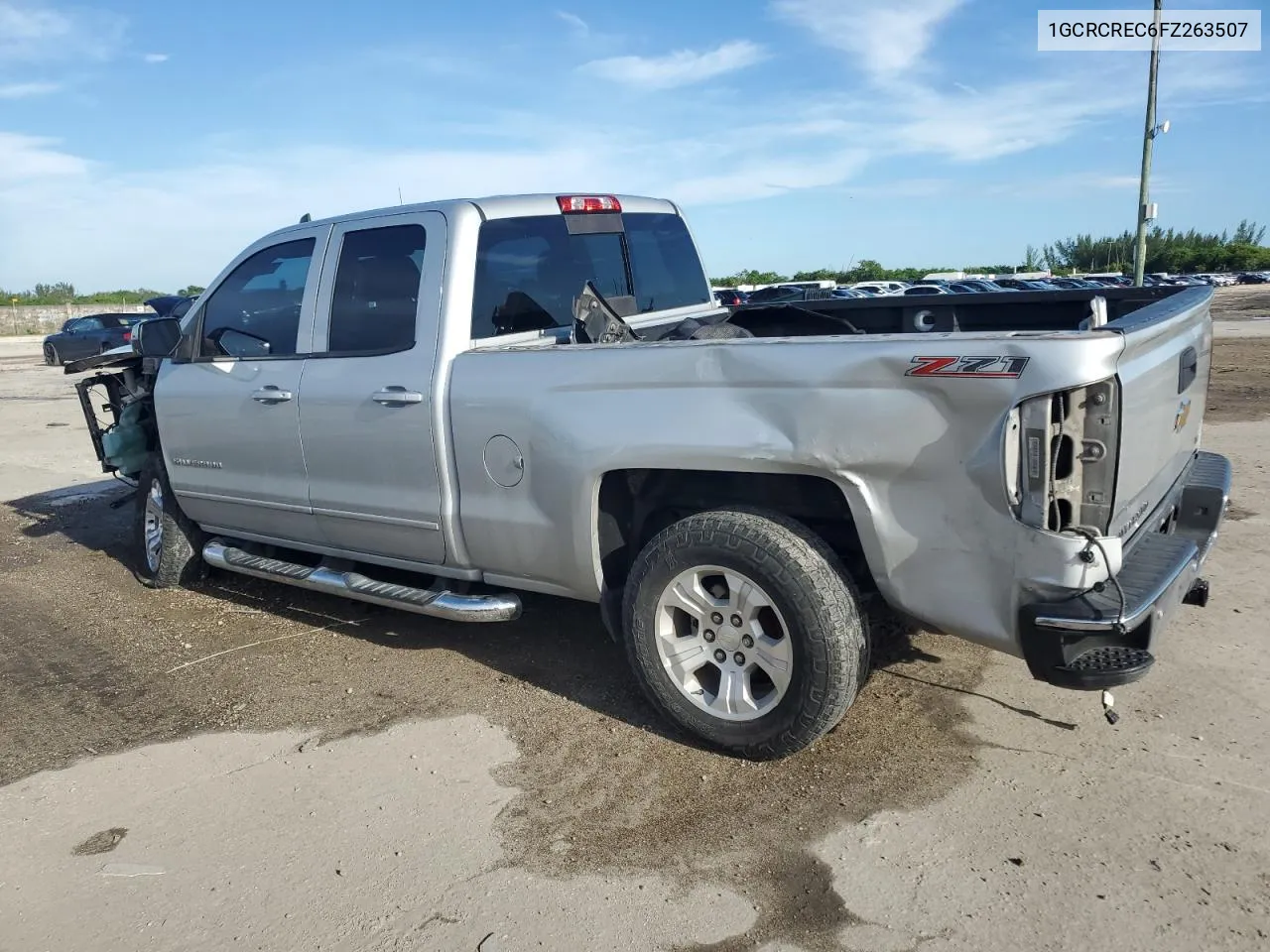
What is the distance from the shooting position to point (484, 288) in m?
4.29

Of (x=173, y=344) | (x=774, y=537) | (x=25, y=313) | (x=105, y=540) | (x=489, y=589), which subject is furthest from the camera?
(x=25, y=313)

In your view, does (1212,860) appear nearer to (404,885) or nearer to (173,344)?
(404,885)

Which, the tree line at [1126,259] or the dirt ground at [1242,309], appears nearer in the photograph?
the dirt ground at [1242,309]

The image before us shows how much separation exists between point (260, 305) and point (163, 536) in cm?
174

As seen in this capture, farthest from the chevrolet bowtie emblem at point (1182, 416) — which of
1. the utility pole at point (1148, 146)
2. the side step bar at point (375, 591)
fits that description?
the utility pole at point (1148, 146)

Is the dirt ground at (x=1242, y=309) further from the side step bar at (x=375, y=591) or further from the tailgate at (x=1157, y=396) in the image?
the side step bar at (x=375, y=591)

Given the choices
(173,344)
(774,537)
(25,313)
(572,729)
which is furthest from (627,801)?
(25,313)

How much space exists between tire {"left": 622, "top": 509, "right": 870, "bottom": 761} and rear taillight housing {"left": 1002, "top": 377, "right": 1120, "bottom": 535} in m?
0.72

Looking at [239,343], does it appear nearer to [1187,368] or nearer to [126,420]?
[126,420]

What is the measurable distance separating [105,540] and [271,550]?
8.09ft

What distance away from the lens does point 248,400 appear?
4.99 metres

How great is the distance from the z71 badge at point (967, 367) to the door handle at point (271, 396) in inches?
120

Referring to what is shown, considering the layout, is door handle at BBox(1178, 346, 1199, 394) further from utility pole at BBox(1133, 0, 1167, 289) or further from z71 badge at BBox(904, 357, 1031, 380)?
utility pole at BBox(1133, 0, 1167, 289)

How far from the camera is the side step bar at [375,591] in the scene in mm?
4137
